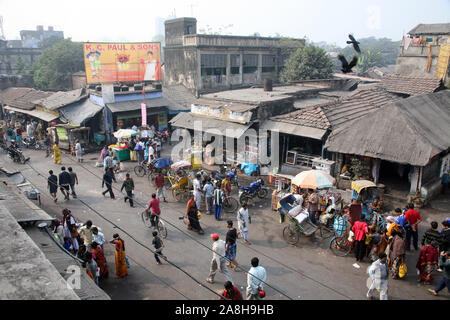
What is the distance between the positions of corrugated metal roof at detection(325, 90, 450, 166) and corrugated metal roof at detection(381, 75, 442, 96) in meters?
5.22

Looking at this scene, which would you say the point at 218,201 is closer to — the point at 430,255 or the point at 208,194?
the point at 208,194

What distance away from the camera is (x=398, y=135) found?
13.4 m

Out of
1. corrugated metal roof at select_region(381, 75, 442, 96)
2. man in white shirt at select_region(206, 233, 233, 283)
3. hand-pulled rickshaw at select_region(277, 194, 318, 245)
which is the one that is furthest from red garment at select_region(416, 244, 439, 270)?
corrugated metal roof at select_region(381, 75, 442, 96)

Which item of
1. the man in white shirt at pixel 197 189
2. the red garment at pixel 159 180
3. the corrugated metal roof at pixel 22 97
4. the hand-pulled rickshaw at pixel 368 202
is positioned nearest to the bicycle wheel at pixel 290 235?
the hand-pulled rickshaw at pixel 368 202

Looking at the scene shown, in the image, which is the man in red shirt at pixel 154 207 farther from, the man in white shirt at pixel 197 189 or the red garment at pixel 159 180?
the red garment at pixel 159 180

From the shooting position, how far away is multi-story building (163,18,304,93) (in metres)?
32.5

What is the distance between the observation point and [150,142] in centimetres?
1923

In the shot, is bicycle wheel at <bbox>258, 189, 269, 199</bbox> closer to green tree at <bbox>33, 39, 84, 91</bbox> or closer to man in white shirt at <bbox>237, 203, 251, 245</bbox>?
man in white shirt at <bbox>237, 203, 251, 245</bbox>

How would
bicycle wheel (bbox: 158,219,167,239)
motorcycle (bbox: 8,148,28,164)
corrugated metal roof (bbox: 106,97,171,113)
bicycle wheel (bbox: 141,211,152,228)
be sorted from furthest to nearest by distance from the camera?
corrugated metal roof (bbox: 106,97,171,113), motorcycle (bbox: 8,148,28,164), bicycle wheel (bbox: 141,211,152,228), bicycle wheel (bbox: 158,219,167,239)

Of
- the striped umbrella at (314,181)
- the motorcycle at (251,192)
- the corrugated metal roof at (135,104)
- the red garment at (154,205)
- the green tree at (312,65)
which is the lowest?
the motorcycle at (251,192)

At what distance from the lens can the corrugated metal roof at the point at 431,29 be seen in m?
25.6

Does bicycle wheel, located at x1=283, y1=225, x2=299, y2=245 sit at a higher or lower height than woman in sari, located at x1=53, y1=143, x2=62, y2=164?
lower

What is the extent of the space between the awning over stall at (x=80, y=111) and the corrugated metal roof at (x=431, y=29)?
2445 centimetres
